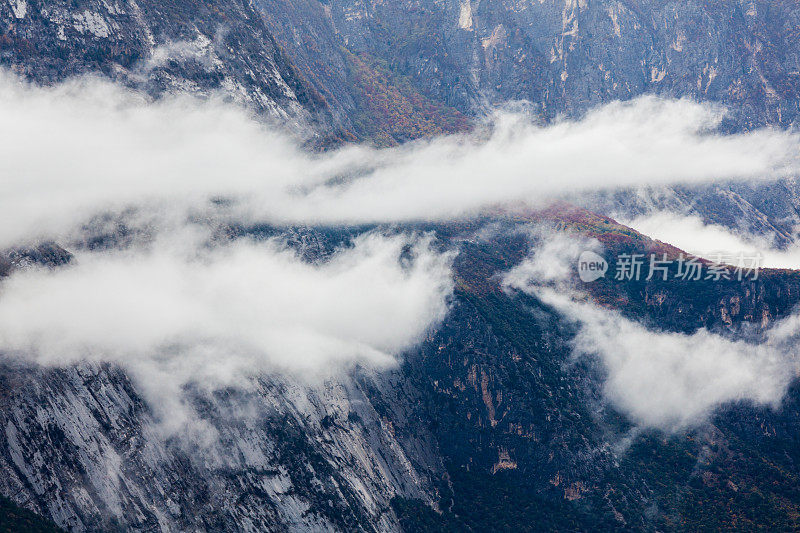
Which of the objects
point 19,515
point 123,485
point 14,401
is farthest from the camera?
point 123,485

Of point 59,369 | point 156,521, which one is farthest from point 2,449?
point 156,521

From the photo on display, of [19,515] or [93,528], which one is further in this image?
[93,528]

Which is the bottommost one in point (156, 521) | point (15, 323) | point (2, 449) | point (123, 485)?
point (156, 521)

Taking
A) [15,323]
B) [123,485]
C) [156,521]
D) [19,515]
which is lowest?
[156,521]

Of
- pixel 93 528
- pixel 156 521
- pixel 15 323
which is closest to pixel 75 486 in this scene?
pixel 93 528

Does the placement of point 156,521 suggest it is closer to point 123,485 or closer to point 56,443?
point 123,485

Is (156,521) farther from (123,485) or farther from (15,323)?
(15,323)

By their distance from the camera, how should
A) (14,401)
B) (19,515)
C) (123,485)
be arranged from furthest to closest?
(123,485)
(14,401)
(19,515)

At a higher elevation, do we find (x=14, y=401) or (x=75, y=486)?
(x=14, y=401)

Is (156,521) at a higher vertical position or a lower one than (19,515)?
lower
